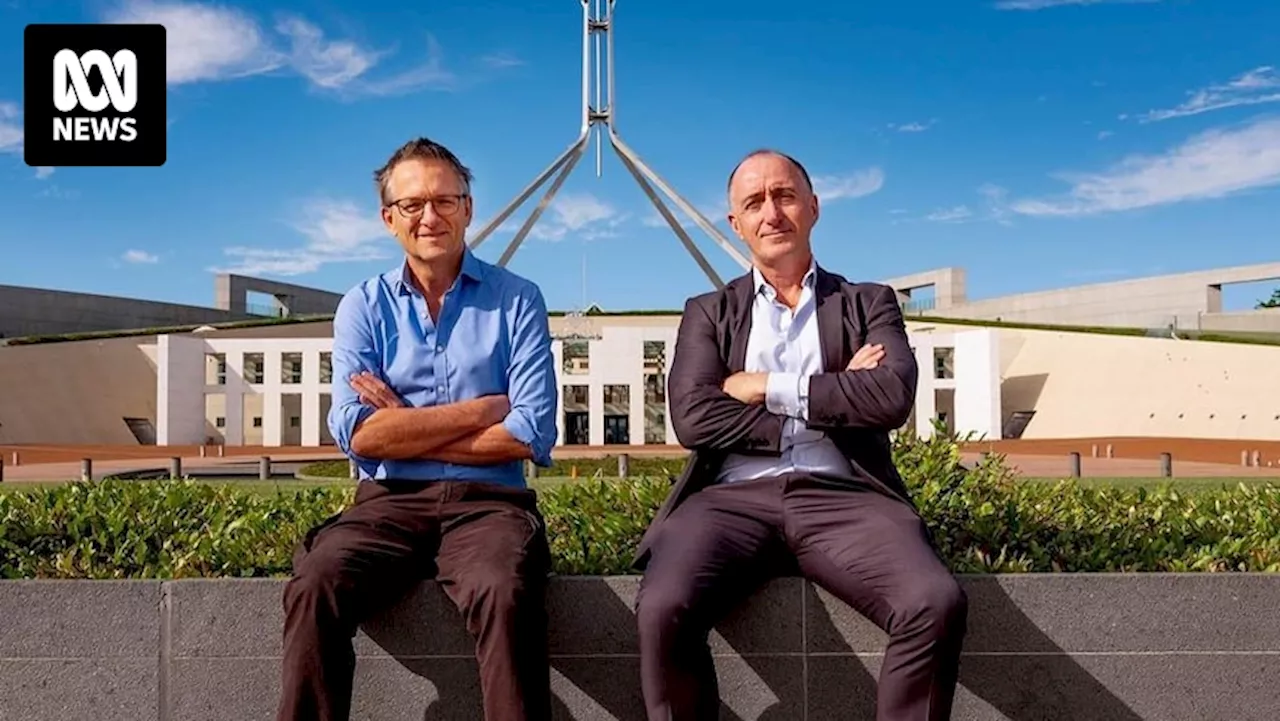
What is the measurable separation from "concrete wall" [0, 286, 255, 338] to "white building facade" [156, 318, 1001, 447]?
35.3 feet

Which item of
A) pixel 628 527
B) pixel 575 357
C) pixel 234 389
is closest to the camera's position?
pixel 628 527

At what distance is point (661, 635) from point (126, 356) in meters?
42.4

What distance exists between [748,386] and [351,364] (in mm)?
1163

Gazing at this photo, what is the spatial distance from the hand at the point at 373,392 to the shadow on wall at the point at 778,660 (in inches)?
23.3

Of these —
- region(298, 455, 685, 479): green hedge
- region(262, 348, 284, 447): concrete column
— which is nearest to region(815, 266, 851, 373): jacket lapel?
region(298, 455, 685, 479): green hedge

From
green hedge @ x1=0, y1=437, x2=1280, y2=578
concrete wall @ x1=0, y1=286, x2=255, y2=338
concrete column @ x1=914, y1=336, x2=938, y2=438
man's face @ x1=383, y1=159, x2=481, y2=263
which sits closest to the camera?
man's face @ x1=383, y1=159, x2=481, y2=263

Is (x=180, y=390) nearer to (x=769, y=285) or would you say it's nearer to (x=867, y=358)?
(x=769, y=285)

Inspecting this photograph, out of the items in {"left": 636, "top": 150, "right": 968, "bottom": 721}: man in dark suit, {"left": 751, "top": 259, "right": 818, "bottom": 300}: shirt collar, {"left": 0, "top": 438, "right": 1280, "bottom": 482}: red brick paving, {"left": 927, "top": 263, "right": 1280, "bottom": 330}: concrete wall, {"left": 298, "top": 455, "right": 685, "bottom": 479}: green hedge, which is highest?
{"left": 927, "top": 263, "right": 1280, "bottom": 330}: concrete wall

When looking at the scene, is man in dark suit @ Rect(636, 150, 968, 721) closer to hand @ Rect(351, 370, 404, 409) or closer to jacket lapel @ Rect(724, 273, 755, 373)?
jacket lapel @ Rect(724, 273, 755, 373)

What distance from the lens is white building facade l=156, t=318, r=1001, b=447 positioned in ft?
Result: 114

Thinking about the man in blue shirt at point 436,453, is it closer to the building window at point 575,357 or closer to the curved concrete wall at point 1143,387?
the building window at point 575,357

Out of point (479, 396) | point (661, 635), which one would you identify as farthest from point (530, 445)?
point (661, 635)

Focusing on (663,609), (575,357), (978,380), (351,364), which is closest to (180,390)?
(575,357)

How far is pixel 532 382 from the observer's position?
3100 millimetres
